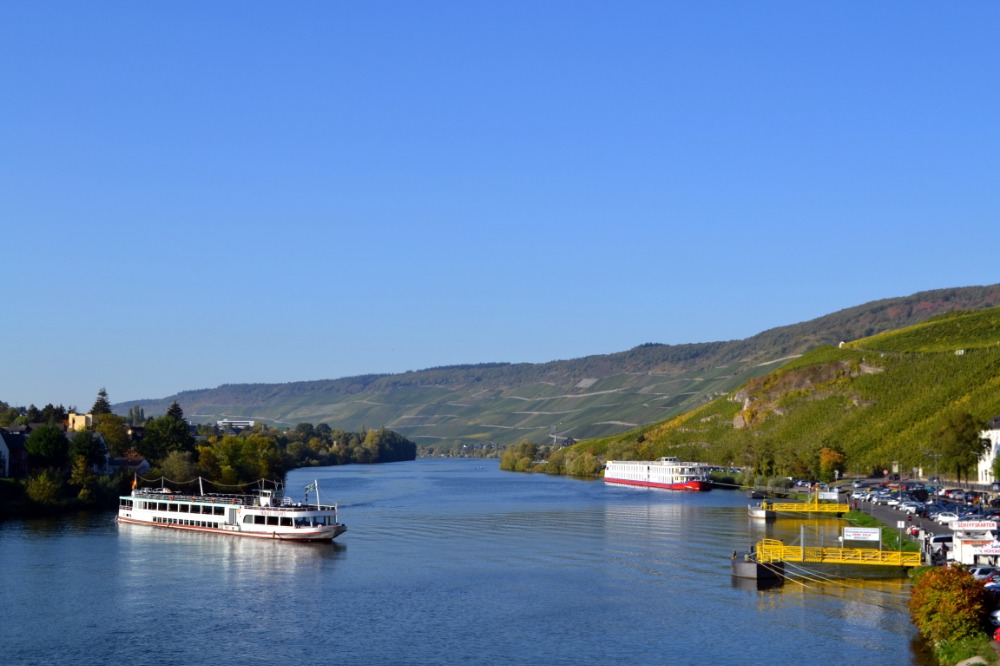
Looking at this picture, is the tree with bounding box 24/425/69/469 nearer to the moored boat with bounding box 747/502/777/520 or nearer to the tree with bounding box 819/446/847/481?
the moored boat with bounding box 747/502/777/520

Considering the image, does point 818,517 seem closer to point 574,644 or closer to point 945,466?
point 945,466

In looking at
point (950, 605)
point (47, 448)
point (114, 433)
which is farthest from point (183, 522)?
point (950, 605)

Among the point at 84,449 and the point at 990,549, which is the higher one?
the point at 84,449

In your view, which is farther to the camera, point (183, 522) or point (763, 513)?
point (763, 513)

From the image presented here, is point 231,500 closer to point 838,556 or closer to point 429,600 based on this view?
point 429,600

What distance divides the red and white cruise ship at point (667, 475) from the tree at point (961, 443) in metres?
49.8

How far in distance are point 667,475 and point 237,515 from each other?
9700 cm

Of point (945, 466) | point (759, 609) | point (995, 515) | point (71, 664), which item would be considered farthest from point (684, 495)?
point (71, 664)

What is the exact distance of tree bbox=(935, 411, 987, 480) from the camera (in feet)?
403

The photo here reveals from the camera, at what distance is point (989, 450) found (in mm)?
131875

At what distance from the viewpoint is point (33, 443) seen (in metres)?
120

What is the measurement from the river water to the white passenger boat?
179 centimetres

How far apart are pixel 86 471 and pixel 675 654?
86.1 metres

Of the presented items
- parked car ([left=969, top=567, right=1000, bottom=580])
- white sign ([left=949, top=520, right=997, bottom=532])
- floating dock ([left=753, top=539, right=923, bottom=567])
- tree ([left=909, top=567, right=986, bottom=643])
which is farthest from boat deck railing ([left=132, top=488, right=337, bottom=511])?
tree ([left=909, top=567, right=986, bottom=643])
